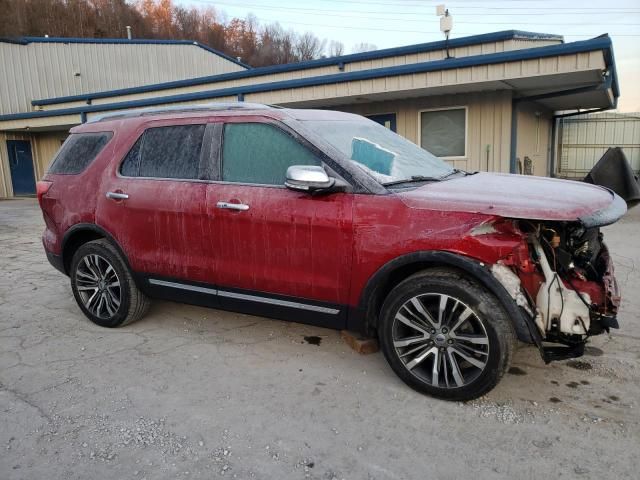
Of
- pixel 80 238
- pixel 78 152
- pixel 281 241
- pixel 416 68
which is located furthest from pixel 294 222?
pixel 416 68

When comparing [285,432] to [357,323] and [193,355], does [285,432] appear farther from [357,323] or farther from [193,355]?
[193,355]

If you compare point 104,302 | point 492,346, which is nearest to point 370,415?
point 492,346

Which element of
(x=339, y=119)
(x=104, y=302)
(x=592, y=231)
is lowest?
(x=104, y=302)

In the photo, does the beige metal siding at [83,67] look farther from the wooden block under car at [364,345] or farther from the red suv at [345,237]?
the wooden block under car at [364,345]

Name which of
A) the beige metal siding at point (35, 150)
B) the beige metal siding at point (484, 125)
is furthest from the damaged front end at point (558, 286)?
the beige metal siding at point (35, 150)

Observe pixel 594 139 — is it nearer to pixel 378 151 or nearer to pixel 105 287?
pixel 378 151

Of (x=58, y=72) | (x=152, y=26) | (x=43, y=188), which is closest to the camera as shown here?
(x=43, y=188)

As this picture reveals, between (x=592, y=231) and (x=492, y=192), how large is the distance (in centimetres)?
75

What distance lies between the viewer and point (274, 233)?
3.43 meters

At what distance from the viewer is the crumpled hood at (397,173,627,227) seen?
8.93 feet

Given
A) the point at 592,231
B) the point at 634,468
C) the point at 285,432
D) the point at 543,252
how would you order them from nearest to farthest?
the point at 634,468 < the point at 285,432 < the point at 543,252 < the point at 592,231

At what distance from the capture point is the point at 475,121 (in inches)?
433

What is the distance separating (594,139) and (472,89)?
32.8 feet

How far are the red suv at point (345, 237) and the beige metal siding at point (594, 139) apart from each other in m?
16.1
